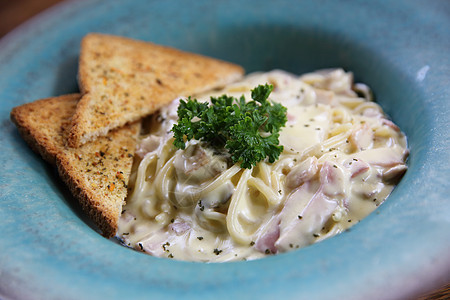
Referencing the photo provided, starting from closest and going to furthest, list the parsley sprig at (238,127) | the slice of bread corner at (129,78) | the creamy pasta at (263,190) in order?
the creamy pasta at (263,190)
the parsley sprig at (238,127)
the slice of bread corner at (129,78)

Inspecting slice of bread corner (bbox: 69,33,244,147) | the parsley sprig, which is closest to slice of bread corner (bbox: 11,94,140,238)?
slice of bread corner (bbox: 69,33,244,147)

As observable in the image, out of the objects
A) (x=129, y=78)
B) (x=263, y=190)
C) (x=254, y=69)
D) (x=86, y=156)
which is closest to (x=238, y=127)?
(x=263, y=190)

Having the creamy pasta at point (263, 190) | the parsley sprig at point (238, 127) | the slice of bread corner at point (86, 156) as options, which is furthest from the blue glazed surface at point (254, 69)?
the parsley sprig at point (238, 127)

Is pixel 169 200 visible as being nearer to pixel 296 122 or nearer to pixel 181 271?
pixel 181 271

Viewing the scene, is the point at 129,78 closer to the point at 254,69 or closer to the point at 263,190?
the point at 254,69

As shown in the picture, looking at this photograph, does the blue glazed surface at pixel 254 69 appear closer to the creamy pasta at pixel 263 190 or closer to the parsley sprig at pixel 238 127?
the creamy pasta at pixel 263 190

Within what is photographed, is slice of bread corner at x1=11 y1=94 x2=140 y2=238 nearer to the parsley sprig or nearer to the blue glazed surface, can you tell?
the blue glazed surface
